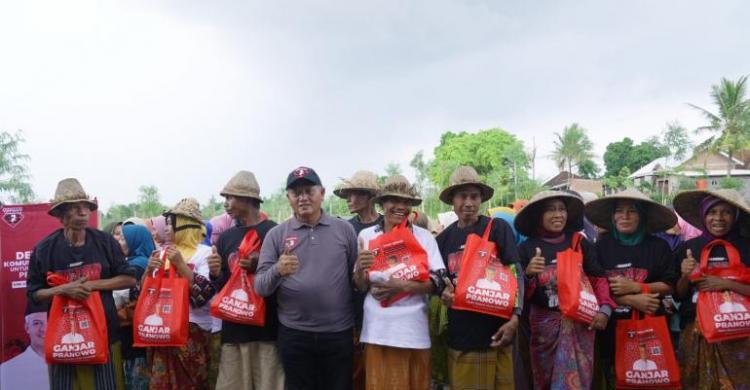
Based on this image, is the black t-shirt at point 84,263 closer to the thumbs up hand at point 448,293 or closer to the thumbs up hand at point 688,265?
the thumbs up hand at point 448,293

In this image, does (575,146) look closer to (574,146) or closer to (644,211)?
(574,146)

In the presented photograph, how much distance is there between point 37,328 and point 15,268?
787 millimetres

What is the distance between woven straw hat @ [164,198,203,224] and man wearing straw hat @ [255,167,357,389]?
94 centimetres

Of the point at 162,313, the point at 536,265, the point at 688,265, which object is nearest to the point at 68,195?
the point at 162,313

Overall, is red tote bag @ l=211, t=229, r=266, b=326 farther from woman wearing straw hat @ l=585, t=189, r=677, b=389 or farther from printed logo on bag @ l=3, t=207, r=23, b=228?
printed logo on bag @ l=3, t=207, r=23, b=228

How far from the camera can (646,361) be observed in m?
3.65

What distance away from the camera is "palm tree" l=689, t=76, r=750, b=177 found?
3950 centimetres

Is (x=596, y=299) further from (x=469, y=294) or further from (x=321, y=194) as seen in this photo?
(x=321, y=194)

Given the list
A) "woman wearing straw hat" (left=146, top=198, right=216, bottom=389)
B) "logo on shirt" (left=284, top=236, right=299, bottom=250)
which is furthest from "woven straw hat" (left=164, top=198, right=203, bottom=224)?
"logo on shirt" (left=284, top=236, right=299, bottom=250)

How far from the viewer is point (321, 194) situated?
376 cm

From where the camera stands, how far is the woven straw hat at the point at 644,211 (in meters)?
3.99

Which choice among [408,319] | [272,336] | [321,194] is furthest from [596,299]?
[272,336]

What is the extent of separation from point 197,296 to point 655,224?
11.7ft

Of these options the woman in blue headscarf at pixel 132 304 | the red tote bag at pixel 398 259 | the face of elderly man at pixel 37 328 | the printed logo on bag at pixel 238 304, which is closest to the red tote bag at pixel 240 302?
the printed logo on bag at pixel 238 304
